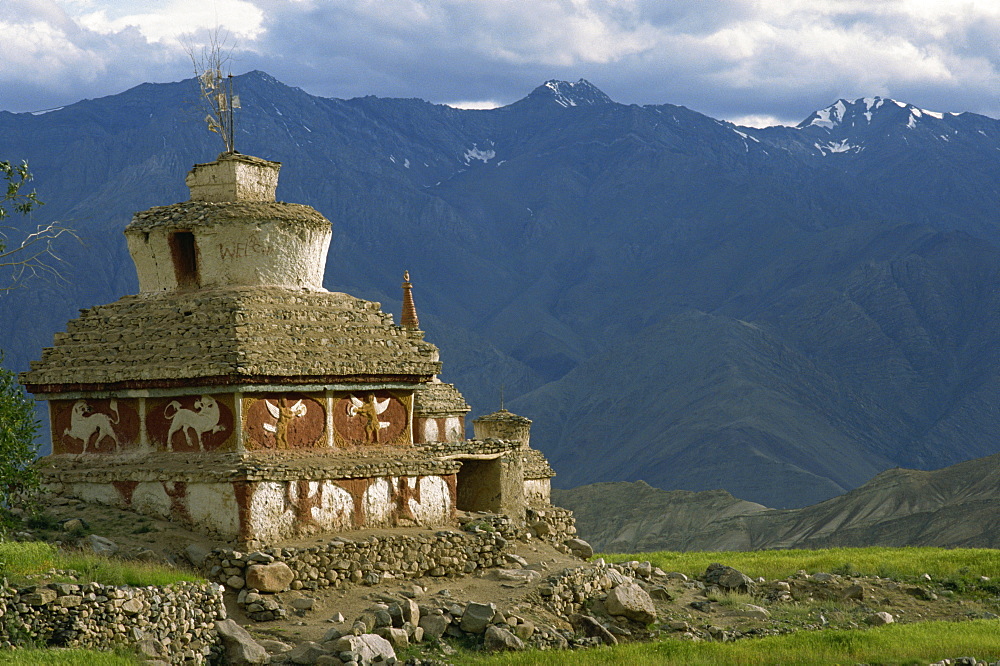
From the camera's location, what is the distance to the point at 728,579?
25.0m

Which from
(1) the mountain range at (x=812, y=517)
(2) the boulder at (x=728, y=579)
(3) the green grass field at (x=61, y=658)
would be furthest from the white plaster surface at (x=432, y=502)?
(1) the mountain range at (x=812, y=517)

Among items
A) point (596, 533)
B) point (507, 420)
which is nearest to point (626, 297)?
point (596, 533)

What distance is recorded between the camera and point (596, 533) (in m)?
75.1

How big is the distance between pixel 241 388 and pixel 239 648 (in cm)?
446

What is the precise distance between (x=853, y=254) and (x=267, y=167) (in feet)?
493

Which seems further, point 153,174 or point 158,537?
point 153,174

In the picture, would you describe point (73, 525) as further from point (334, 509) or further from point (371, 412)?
point (371, 412)

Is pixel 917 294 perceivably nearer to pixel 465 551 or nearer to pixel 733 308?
pixel 733 308

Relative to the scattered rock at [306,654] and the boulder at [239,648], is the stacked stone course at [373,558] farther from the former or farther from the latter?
the scattered rock at [306,654]

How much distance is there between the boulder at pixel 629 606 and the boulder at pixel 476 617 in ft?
9.56

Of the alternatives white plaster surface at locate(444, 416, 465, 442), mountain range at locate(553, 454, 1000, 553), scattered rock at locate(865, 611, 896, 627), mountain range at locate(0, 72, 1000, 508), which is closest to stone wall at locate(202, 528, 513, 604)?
scattered rock at locate(865, 611, 896, 627)

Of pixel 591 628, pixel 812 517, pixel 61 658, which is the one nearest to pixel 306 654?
pixel 61 658

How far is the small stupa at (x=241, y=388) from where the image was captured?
19.4m

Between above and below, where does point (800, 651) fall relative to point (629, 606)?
below
